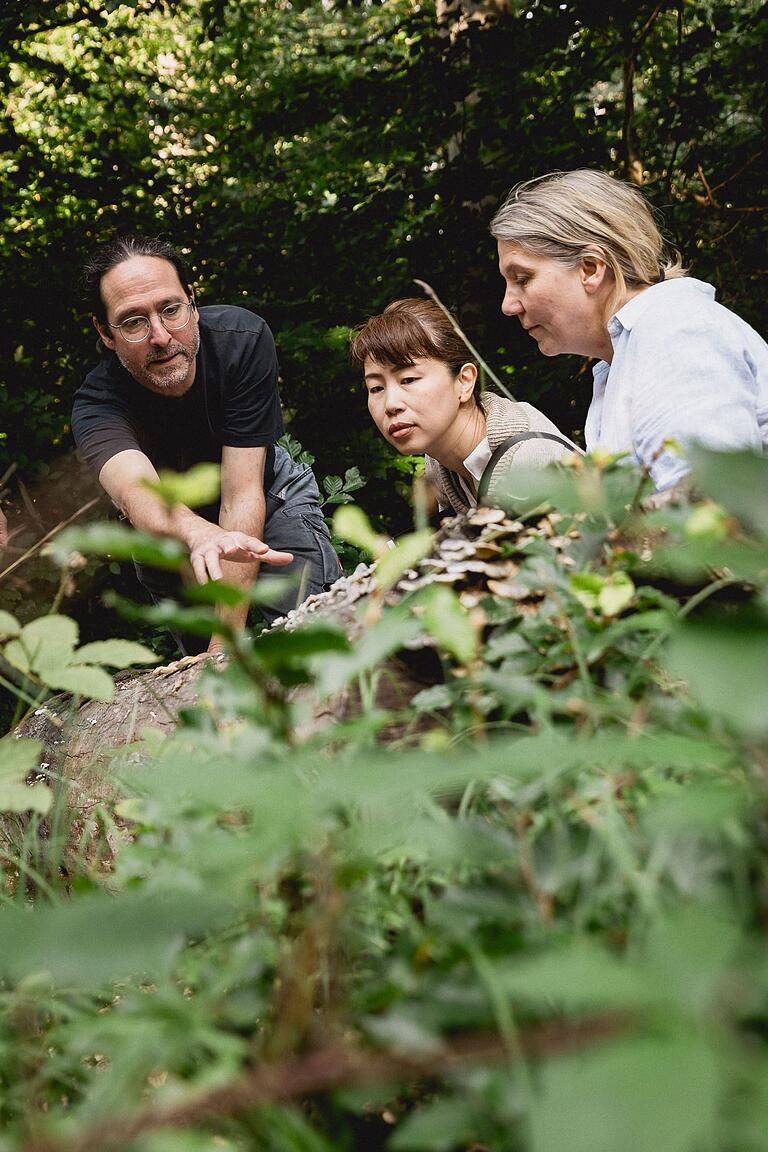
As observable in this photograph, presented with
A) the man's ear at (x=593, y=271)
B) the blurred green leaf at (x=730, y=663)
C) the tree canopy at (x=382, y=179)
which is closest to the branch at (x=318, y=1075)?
the blurred green leaf at (x=730, y=663)

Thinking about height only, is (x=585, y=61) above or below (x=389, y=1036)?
above

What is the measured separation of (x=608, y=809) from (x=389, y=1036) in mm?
268

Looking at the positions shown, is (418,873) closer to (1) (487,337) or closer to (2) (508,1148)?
(2) (508,1148)

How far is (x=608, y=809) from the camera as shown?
2.49ft

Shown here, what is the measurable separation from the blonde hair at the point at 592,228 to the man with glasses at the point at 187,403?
1.49 meters

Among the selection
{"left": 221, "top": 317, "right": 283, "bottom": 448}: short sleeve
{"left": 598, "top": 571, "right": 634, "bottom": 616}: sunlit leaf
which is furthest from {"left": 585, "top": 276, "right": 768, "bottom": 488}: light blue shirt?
{"left": 221, "top": 317, "right": 283, "bottom": 448}: short sleeve

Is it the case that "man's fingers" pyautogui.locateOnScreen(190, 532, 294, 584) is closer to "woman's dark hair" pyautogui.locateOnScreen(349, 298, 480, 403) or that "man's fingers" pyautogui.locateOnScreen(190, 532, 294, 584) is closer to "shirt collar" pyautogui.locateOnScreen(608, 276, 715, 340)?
"woman's dark hair" pyautogui.locateOnScreen(349, 298, 480, 403)

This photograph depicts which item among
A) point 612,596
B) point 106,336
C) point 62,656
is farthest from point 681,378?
point 106,336

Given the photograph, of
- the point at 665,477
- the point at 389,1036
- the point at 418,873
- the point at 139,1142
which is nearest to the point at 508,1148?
the point at 389,1036

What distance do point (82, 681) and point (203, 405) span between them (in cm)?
313

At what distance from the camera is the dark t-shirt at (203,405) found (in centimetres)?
401

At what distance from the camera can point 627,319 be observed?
2719mm

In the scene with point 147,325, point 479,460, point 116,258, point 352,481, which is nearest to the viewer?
point 479,460

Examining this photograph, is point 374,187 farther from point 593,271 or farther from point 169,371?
point 593,271
